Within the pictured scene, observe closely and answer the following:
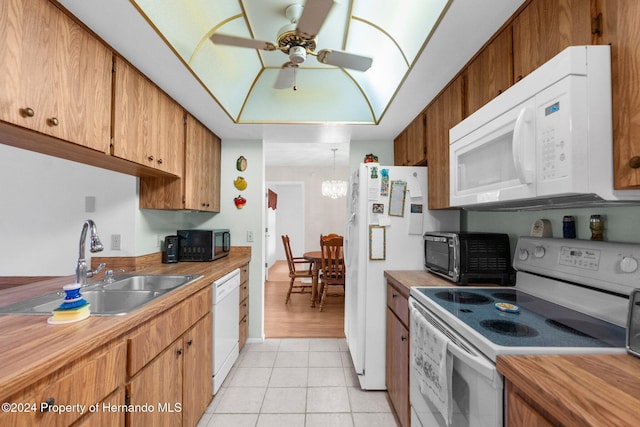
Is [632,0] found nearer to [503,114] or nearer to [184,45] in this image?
[503,114]

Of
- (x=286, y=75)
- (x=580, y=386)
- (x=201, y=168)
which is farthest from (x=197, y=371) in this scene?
(x=286, y=75)

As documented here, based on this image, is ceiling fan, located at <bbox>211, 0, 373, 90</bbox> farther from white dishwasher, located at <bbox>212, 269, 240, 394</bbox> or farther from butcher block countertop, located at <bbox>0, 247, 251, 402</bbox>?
white dishwasher, located at <bbox>212, 269, 240, 394</bbox>

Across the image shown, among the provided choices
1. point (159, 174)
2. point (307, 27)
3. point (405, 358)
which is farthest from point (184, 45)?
point (405, 358)

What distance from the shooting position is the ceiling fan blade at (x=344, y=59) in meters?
1.49

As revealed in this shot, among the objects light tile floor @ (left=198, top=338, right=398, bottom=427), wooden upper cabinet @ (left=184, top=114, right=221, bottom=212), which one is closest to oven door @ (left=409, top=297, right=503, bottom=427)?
light tile floor @ (left=198, top=338, right=398, bottom=427)

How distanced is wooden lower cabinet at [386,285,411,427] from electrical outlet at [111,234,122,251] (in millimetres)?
2026

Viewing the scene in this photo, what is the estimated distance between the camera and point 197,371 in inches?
67.4

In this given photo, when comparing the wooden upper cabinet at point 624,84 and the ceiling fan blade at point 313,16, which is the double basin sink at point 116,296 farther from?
the wooden upper cabinet at point 624,84

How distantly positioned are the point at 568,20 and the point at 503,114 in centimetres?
33

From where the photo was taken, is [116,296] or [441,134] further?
[441,134]

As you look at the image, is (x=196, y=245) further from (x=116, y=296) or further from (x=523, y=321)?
(x=523, y=321)

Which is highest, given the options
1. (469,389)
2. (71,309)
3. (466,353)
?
(71,309)

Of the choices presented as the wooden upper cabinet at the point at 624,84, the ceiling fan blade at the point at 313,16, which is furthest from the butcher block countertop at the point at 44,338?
the wooden upper cabinet at the point at 624,84

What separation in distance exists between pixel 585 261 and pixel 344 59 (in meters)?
1.45
